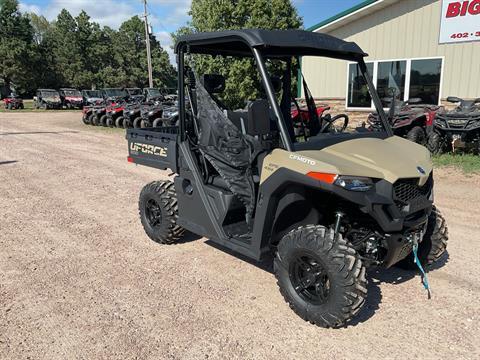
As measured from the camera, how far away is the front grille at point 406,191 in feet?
10.1

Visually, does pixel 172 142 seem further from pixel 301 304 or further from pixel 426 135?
pixel 426 135

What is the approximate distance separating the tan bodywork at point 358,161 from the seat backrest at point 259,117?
27 cm

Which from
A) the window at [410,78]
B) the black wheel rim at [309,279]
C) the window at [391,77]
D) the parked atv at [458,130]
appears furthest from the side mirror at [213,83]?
the window at [391,77]

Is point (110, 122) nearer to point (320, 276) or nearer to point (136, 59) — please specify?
point (320, 276)

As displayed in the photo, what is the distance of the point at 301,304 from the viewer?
3.30 metres

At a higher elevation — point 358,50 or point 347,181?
point 358,50

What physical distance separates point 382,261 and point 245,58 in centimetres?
256

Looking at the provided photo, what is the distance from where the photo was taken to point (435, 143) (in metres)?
9.84

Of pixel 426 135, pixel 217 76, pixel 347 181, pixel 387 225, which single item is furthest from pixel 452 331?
pixel 426 135

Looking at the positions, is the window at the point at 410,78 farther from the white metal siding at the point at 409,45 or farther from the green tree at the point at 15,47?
the green tree at the point at 15,47

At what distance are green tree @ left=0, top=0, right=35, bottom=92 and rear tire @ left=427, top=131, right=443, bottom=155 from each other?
44.5m

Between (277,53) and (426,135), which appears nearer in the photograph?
(277,53)

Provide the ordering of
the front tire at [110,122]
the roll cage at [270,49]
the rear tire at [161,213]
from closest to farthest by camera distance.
→ the roll cage at [270,49], the rear tire at [161,213], the front tire at [110,122]

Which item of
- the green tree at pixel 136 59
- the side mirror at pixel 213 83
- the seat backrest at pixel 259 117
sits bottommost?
the seat backrest at pixel 259 117
